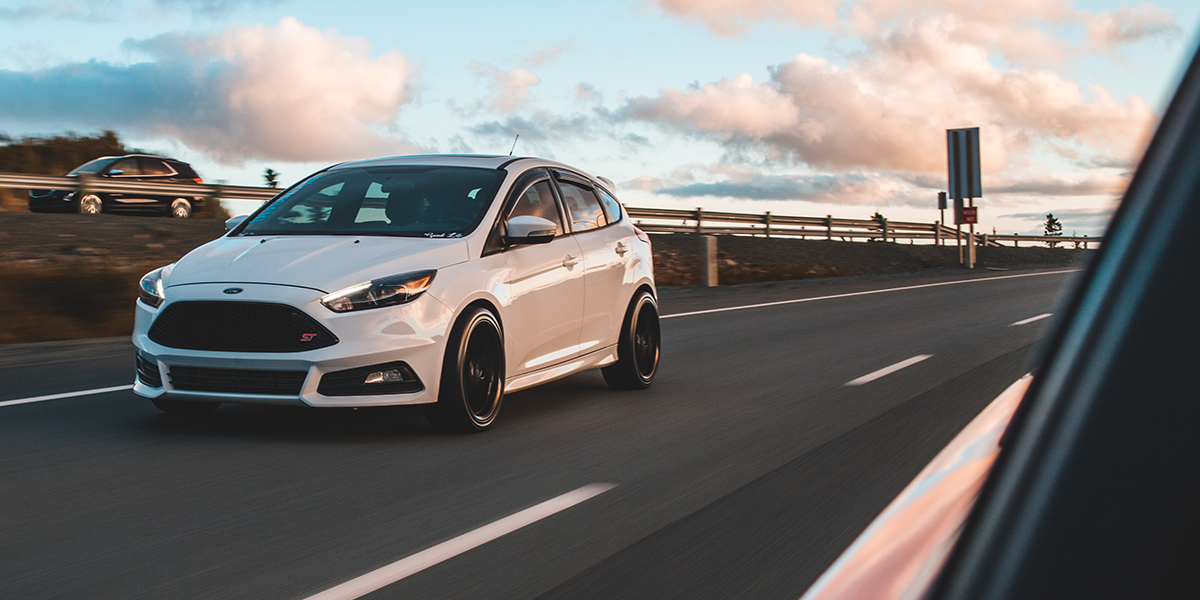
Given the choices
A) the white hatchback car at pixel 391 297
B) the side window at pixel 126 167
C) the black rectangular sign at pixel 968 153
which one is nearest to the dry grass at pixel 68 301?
the white hatchback car at pixel 391 297

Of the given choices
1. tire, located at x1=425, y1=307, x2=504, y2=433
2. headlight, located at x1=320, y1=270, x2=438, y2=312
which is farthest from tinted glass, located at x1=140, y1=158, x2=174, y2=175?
headlight, located at x1=320, y1=270, x2=438, y2=312

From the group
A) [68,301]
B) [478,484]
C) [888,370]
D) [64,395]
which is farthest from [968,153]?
[68,301]

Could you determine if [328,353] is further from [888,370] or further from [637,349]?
[888,370]

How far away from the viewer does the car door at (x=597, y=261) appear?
27.3 feet

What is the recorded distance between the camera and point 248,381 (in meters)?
6.39

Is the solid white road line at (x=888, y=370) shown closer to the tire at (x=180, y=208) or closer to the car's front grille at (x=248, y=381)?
the car's front grille at (x=248, y=381)

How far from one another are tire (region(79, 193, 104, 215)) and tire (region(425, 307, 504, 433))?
19319 mm

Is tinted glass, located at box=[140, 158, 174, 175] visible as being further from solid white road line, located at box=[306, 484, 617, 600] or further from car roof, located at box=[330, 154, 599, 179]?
solid white road line, located at box=[306, 484, 617, 600]

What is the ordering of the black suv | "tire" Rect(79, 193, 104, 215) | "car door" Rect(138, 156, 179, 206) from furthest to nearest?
"car door" Rect(138, 156, 179, 206)
the black suv
"tire" Rect(79, 193, 104, 215)

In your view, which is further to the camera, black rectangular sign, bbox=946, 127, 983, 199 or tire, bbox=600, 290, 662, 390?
tire, bbox=600, 290, 662, 390

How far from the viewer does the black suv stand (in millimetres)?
23953

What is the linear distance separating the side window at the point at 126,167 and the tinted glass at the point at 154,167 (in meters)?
0.20

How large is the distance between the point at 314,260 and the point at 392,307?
585 millimetres

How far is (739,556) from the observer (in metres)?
4.30
